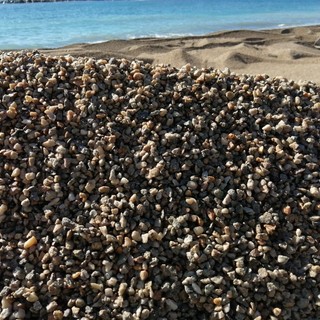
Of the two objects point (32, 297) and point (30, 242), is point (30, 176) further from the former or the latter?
point (32, 297)

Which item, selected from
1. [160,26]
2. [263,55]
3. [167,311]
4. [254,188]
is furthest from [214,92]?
[160,26]

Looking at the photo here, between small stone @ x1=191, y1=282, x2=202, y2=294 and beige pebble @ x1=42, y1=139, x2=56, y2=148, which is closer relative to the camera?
small stone @ x1=191, y1=282, x2=202, y2=294

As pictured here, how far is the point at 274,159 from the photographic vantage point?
2334 mm

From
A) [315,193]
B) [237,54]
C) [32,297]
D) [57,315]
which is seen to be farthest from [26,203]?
[237,54]

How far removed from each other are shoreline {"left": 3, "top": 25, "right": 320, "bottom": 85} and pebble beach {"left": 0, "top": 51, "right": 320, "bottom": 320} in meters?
2.63

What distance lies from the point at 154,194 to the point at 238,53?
4588mm

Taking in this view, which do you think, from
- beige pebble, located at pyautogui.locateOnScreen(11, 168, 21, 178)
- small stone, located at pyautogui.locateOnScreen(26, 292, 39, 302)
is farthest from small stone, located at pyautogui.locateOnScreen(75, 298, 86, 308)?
beige pebble, located at pyautogui.locateOnScreen(11, 168, 21, 178)

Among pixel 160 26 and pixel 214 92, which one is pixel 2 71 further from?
pixel 160 26

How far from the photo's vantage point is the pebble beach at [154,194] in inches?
75.7

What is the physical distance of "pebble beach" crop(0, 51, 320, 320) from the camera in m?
1.92

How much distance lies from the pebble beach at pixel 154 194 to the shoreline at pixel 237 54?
2631mm

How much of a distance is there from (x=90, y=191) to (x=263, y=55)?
196 inches

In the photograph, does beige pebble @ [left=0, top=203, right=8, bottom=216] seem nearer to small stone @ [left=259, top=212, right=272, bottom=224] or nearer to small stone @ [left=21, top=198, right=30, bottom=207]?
small stone @ [left=21, top=198, right=30, bottom=207]

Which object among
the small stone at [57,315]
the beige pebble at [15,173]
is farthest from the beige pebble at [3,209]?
the small stone at [57,315]
